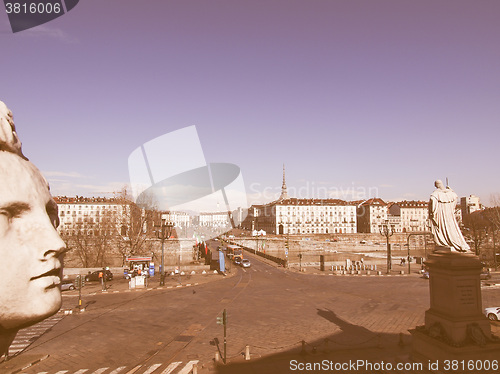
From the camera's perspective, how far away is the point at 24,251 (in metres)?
1.94

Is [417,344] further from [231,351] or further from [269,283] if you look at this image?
[269,283]

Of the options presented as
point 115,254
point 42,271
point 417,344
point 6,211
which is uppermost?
point 6,211

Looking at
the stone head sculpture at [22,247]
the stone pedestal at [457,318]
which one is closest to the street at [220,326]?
the stone pedestal at [457,318]

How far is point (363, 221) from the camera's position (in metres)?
157

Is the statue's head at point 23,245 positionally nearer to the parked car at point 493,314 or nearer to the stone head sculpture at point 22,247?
the stone head sculpture at point 22,247

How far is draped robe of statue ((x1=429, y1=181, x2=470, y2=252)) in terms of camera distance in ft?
35.0

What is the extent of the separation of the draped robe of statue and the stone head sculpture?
38.1ft

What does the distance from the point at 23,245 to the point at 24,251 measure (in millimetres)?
36

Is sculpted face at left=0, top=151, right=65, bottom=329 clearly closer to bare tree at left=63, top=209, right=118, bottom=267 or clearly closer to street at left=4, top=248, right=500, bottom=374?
street at left=4, top=248, right=500, bottom=374

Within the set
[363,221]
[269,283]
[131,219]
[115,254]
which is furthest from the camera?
[363,221]

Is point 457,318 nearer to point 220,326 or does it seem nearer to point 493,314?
point 493,314

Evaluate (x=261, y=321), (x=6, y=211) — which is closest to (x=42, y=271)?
(x=6, y=211)

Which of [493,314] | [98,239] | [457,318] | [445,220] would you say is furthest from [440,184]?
[98,239]

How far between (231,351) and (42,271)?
1401 centimetres
